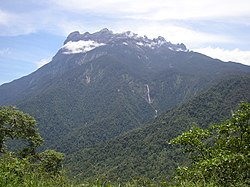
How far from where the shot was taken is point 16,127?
16.2 metres

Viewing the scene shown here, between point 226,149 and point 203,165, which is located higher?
point 203,165

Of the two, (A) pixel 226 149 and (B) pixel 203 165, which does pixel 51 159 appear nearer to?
(A) pixel 226 149

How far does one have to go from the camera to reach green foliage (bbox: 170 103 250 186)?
28.4ft

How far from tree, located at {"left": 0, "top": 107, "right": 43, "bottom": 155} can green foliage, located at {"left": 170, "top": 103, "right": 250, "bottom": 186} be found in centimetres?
799

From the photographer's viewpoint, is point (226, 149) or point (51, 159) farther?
point (51, 159)

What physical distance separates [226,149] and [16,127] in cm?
996

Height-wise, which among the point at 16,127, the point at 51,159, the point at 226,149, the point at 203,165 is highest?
the point at 16,127

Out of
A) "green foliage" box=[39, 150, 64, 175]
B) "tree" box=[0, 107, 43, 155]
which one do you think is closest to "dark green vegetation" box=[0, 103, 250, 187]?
"green foliage" box=[39, 150, 64, 175]

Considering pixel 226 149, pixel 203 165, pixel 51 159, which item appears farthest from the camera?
pixel 51 159

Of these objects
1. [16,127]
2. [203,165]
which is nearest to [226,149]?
[203,165]

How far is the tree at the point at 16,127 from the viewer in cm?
1590

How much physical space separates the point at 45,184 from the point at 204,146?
6.51 meters

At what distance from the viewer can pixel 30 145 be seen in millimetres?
16609

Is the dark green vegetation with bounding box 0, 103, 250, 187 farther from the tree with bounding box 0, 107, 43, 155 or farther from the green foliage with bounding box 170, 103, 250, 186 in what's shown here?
the tree with bounding box 0, 107, 43, 155
